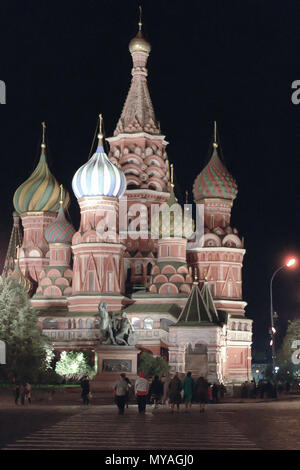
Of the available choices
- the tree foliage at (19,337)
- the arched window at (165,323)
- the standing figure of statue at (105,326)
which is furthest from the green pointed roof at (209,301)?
the tree foliage at (19,337)

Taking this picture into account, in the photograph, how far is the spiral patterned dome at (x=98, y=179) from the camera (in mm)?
68062

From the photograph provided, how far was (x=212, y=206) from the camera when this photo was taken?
3004 inches

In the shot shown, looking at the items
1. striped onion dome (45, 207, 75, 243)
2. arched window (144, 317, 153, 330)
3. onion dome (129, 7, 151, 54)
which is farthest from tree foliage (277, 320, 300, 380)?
onion dome (129, 7, 151, 54)

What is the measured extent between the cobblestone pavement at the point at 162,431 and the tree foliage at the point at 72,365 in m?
31.4

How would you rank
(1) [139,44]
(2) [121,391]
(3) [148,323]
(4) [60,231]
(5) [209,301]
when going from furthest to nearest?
(1) [139,44] < (4) [60,231] < (3) [148,323] < (5) [209,301] < (2) [121,391]

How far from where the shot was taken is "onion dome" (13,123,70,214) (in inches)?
3125

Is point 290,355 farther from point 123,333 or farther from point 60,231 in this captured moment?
point 123,333

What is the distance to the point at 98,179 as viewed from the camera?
68.0m

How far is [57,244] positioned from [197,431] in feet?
172

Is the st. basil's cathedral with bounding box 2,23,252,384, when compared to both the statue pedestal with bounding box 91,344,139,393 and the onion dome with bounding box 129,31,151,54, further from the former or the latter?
the statue pedestal with bounding box 91,344,139,393

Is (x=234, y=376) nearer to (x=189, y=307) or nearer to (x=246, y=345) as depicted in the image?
(x=246, y=345)

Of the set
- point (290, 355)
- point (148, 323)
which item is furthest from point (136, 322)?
point (290, 355)

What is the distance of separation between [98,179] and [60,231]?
22.7 feet
